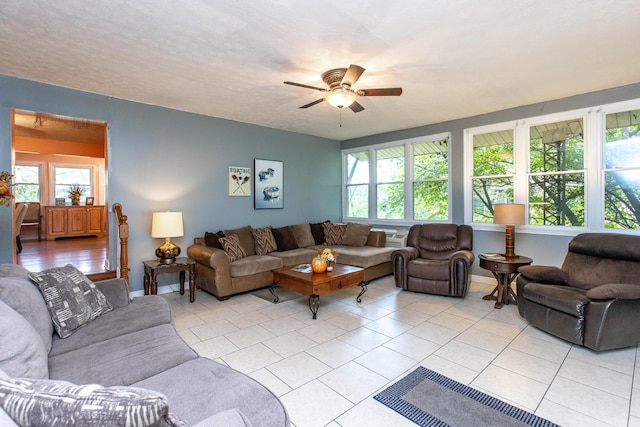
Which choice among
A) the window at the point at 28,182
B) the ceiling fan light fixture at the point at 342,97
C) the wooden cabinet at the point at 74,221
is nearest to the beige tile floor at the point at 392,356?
the ceiling fan light fixture at the point at 342,97

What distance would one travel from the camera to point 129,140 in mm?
4160

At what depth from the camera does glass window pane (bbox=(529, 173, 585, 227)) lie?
420 cm

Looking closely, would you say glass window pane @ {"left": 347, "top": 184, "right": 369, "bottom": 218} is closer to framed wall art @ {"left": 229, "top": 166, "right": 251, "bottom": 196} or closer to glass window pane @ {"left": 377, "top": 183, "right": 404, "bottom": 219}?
glass window pane @ {"left": 377, "top": 183, "right": 404, "bottom": 219}

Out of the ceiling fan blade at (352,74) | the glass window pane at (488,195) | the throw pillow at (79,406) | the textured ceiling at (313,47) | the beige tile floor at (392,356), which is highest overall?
the textured ceiling at (313,47)

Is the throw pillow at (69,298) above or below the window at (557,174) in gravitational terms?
below

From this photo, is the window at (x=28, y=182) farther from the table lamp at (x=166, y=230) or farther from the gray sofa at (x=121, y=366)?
the gray sofa at (x=121, y=366)

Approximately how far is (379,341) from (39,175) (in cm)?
1012

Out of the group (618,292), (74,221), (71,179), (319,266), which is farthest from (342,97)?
(71,179)

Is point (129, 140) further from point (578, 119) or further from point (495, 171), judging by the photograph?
point (578, 119)

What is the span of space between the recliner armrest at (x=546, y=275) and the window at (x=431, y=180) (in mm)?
2216

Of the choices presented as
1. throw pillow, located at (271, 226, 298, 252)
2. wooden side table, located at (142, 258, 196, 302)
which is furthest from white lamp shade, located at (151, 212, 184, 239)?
throw pillow, located at (271, 226, 298, 252)

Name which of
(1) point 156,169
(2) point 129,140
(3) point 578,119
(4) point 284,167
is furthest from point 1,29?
(3) point 578,119

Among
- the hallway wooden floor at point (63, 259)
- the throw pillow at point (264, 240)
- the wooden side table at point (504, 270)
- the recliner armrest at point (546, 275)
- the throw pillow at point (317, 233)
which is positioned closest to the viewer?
the recliner armrest at point (546, 275)

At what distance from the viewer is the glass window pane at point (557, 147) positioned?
420 cm
